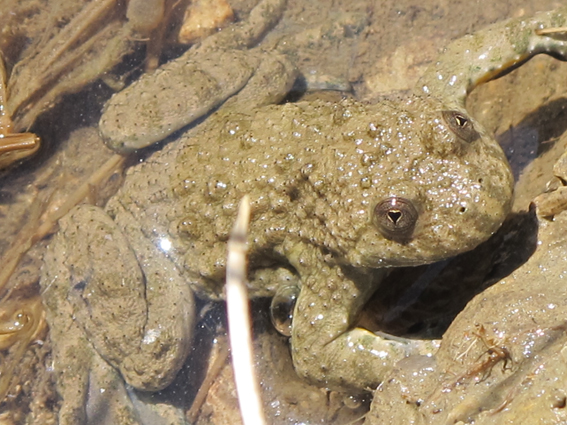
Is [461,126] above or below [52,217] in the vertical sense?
above

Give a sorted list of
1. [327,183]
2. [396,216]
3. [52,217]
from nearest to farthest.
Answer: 1. [396,216]
2. [327,183]
3. [52,217]

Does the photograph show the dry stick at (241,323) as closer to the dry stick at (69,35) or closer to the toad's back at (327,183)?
the toad's back at (327,183)

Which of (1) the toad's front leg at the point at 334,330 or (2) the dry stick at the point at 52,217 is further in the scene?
(2) the dry stick at the point at 52,217

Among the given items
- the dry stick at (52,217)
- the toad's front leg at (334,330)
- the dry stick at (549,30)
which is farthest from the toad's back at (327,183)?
the dry stick at (549,30)

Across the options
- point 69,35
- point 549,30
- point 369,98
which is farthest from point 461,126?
point 69,35

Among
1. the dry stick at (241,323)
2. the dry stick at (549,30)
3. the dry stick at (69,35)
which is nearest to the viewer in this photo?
the dry stick at (549,30)

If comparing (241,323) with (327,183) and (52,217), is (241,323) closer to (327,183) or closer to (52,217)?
(327,183)

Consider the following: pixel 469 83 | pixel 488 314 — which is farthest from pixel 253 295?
pixel 469 83
